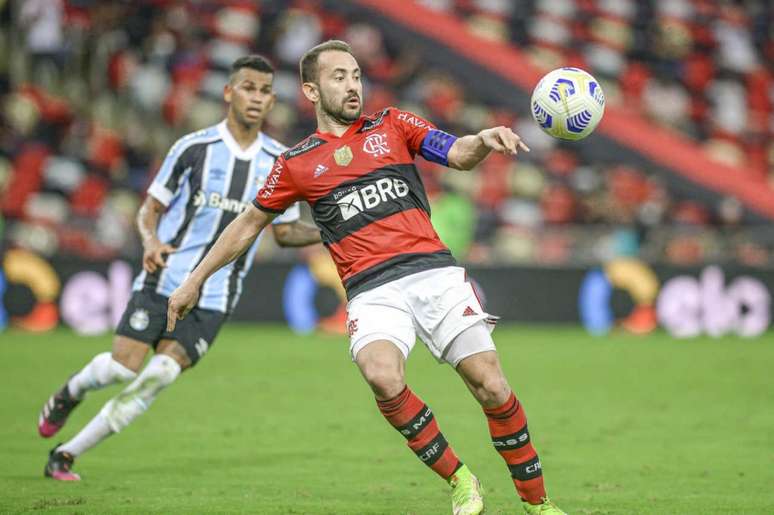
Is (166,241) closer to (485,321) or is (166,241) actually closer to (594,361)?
(485,321)

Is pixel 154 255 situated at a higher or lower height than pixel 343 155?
lower

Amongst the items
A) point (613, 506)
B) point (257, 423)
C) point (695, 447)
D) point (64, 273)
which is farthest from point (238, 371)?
point (613, 506)

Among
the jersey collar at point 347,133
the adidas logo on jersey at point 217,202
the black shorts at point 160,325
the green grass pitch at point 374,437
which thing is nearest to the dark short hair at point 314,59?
the jersey collar at point 347,133

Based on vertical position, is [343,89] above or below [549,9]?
below

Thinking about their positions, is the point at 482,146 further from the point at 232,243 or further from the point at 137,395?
the point at 137,395

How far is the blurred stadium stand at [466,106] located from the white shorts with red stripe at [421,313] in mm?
12473

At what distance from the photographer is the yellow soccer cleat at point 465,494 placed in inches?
246

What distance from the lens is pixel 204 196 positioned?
8352 mm

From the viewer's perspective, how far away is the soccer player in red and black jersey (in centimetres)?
630

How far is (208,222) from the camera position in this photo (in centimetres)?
837

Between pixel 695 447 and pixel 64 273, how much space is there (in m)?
11.5

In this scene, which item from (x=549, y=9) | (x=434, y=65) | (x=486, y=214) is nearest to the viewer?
(x=486, y=214)

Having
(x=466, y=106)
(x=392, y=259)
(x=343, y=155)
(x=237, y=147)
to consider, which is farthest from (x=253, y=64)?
(x=466, y=106)

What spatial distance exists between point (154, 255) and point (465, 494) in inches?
112
